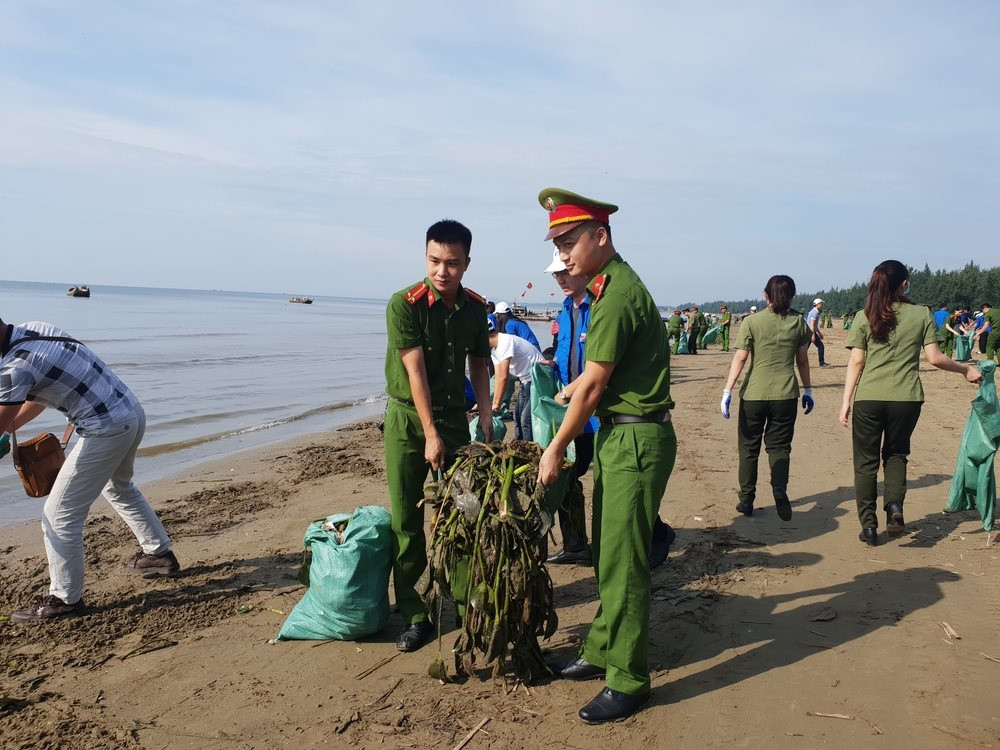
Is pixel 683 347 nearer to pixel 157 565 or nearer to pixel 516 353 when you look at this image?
pixel 516 353

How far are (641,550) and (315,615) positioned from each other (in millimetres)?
1842

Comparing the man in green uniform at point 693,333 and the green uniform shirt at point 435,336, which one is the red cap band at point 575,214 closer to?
the green uniform shirt at point 435,336

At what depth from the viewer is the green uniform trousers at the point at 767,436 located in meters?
5.74

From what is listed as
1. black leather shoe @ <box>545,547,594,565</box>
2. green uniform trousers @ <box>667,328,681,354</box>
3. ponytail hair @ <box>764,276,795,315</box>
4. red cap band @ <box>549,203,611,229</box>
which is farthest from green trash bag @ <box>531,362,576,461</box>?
green uniform trousers @ <box>667,328,681,354</box>

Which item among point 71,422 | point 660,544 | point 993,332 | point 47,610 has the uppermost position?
point 993,332

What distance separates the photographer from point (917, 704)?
3.08 metres

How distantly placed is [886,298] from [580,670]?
3.60m

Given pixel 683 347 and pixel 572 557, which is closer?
pixel 572 557

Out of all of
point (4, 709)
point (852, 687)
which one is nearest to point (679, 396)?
point (852, 687)

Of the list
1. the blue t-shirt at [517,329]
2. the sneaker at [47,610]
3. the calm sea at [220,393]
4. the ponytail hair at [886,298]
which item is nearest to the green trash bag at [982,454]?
the ponytail hair at [886,298]

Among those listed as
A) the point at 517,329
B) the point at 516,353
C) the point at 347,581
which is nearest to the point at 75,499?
the point at 347,581

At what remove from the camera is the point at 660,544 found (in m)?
4.91

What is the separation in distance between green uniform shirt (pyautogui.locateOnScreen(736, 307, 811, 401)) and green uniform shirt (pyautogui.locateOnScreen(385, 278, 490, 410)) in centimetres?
268

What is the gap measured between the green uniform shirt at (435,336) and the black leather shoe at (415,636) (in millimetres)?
1163
